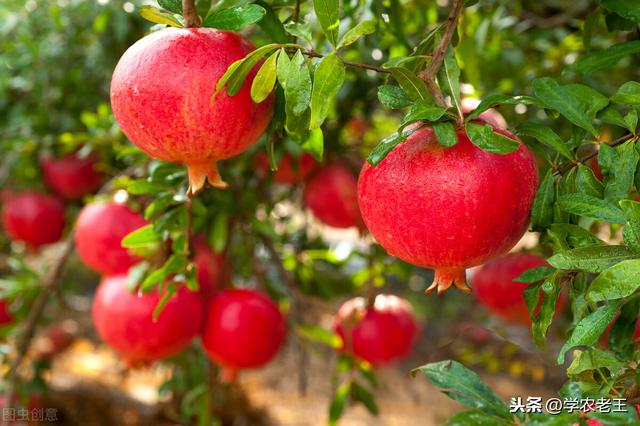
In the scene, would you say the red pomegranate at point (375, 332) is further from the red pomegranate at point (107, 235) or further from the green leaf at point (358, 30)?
the green leaf at point (358, 30)

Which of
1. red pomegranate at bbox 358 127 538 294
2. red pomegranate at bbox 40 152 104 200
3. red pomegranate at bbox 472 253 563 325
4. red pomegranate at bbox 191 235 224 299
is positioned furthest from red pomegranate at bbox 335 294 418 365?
red pomegranate at bbox 358 127 538 294

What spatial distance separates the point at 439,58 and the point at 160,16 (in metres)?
0.28

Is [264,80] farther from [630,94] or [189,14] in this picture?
[630,94]

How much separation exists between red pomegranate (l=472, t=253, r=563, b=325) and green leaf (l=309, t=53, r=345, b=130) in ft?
2.78

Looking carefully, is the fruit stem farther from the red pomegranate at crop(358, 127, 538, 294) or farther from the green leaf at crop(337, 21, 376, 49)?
the green leaf at crop(337, 21, 376, 49)

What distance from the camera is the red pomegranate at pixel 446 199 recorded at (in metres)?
0.61

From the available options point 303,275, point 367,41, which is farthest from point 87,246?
point 367,41

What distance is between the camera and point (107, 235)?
1.23 metres

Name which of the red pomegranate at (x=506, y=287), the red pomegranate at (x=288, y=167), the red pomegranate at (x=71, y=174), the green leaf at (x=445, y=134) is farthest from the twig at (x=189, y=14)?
the red pomegranate at (x=71, y=174)

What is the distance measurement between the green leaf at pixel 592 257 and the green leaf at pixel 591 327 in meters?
0.03

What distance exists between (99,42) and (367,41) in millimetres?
887

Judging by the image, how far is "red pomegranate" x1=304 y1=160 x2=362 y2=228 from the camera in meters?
1.44

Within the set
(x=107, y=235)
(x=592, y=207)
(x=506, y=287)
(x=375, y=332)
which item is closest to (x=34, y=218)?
(x=107, y=235)

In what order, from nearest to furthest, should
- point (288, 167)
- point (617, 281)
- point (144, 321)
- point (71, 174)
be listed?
1. point (617, 281)
2. point (144, 321)
3. point (288, 167)
4. point (71, 174)
